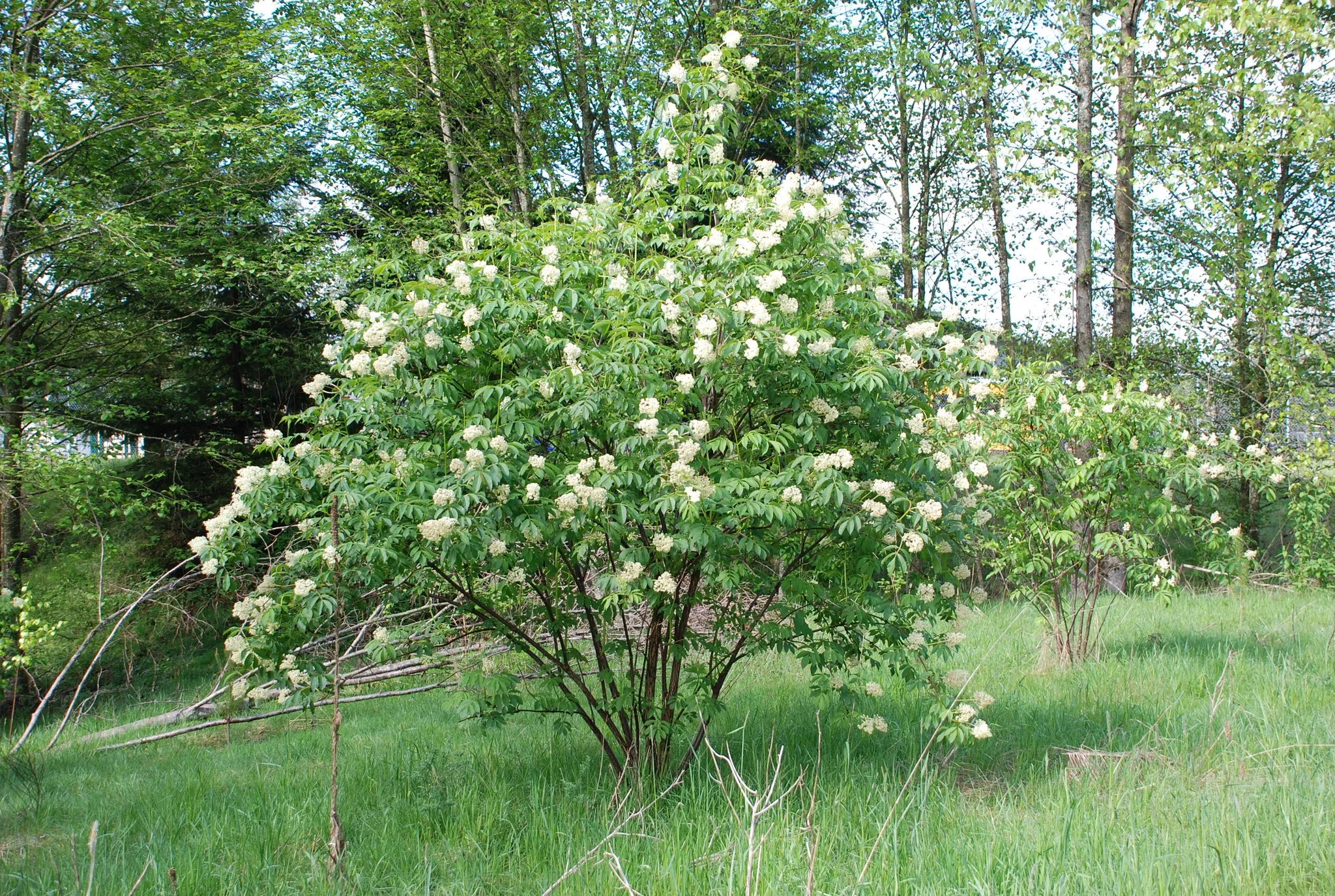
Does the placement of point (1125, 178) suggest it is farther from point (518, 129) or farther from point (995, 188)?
point (518, 129)

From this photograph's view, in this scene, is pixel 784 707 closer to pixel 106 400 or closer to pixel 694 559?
pixel 694 559

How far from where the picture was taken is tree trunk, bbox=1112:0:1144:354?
11.7 metres

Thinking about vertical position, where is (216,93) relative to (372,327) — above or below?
above

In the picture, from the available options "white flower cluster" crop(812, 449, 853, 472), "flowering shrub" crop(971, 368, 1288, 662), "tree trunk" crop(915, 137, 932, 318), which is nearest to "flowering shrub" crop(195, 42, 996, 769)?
"white flower cluster" crop(812, 449, 853, 472)

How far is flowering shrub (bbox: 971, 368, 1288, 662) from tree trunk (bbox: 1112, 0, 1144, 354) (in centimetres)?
571

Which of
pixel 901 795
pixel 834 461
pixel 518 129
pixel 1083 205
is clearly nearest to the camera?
pixel 901 795

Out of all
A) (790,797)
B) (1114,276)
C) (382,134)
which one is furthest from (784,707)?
(382,134)

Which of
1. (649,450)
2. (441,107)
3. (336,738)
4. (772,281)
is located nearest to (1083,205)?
(441,107)

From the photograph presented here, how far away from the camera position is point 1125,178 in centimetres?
1335

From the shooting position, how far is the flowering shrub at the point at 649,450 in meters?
3.56

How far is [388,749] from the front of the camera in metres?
5.96

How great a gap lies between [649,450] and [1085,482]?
15.6 ft

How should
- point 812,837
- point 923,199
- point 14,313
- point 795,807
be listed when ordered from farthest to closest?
1. point 923,199
2. point 14,313
3. point 795,807
4. point 812,837

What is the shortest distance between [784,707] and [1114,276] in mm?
10323
